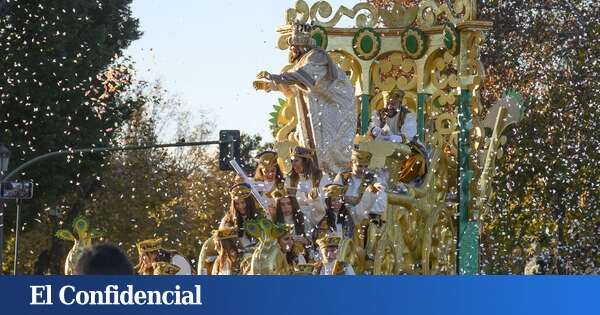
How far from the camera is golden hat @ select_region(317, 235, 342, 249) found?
16.2 metres

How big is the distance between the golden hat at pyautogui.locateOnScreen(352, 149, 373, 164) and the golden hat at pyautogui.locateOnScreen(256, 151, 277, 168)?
0.72 m

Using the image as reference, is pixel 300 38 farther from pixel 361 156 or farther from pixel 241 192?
pixel 241 192

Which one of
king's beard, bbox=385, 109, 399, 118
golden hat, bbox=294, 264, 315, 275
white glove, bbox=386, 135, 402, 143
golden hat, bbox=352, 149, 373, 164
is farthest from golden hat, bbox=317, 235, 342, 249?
king's beard, bbox=385, 109, 399, 118

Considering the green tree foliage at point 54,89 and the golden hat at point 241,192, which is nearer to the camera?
the golden hat at point 241,192

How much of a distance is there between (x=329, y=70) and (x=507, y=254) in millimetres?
15302

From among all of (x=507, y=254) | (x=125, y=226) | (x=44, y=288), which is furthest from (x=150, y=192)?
(x=44, y=288)

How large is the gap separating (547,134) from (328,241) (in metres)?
18.8

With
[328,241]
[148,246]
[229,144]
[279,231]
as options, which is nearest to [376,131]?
[328,241]

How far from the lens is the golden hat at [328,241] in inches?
638

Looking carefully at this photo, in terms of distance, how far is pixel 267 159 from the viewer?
17.7 meters

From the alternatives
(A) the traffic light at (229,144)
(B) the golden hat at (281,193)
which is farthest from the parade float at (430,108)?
(A) the traffic light at (229,144)

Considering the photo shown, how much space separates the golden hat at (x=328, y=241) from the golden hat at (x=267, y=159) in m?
1.48

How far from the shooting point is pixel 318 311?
8.36 metres

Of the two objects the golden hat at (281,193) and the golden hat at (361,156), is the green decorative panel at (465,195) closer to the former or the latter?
the golden hat at (361,156)
